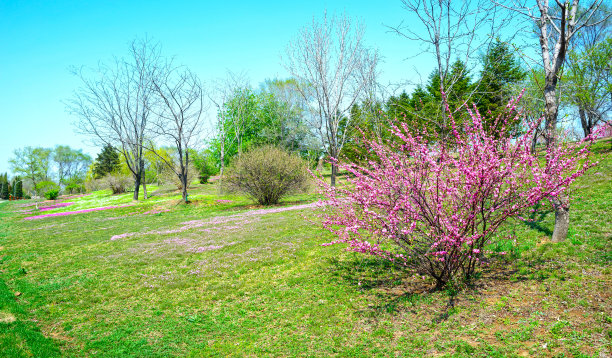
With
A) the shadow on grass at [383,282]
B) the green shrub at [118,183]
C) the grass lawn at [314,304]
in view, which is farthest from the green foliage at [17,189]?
the shadow on grass at [383,282]

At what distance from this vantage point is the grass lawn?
383 centimetres

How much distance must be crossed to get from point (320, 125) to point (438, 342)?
2192 centimetres

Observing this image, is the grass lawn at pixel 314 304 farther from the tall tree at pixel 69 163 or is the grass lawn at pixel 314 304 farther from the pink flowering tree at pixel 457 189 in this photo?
the tall tree at pixel 69 163

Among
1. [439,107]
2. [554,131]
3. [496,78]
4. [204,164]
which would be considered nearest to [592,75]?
[496,78]

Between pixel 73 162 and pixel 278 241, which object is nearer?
pixel 278 241

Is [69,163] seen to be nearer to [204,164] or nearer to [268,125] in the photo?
[204,164]

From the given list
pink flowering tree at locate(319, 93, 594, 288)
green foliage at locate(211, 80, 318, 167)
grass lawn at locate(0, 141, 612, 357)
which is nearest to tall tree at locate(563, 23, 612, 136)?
grass lawn at locate(0, 141, 612, 357)

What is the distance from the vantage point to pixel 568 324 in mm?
3590

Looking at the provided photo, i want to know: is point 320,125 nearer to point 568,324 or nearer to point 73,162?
point 568,324

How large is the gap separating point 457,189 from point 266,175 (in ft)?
48.1

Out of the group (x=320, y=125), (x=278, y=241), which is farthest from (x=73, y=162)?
(x=278, y=241)

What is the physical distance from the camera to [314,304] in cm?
529

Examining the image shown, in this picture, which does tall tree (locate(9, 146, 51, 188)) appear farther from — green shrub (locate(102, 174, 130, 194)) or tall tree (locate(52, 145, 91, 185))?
green shrub (locate(102, 174, 130, 194))

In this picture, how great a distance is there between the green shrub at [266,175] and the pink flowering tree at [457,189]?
13.5 m
